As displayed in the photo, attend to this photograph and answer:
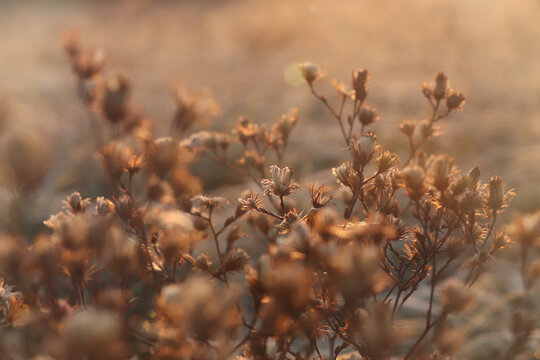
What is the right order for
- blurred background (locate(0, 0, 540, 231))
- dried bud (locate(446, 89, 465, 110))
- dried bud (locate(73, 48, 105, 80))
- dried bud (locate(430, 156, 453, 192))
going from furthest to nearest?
blurred background (locate(0, 0, 540, 231)) < dried bud (locate(73, 48, 105, 80)) < dried bud (locate(446, 89, 465, 110)) < dried bud (locate(430, 156, 453, 192))

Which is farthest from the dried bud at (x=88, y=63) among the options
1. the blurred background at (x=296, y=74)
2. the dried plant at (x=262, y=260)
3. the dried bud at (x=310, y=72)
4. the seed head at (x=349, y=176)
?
the seed head at (x=349, y=176)

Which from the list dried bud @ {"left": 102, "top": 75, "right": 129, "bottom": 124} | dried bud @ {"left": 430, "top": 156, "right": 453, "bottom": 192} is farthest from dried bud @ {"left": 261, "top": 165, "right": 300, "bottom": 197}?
dried bud @ {"left": 102, "top": 75, "right": 129, "bottom": 124}

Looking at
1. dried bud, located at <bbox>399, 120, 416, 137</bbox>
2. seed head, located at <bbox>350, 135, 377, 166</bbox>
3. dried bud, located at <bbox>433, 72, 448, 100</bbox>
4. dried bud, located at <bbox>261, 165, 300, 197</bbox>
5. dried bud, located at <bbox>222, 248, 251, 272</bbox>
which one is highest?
dried bud, located at <bbox>433, 72, 448, 100</bbox>

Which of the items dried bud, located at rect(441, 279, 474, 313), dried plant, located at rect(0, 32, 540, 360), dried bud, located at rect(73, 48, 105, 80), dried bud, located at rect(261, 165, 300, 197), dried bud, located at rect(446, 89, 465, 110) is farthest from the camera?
dried bud, located at rect(73, 48, 105, 80)

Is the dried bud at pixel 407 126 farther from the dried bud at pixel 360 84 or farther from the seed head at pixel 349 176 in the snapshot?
the seed head at pixel 349 176

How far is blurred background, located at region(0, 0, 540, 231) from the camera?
3.02 metres

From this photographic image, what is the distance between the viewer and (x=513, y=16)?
761 centimetres

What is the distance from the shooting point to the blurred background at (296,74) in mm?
3020

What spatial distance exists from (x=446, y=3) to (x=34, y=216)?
581 centimetres

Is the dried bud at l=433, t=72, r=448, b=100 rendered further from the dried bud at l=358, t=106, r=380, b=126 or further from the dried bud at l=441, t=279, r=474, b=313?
the dried bud at l=441, t=279, r=474, b=313

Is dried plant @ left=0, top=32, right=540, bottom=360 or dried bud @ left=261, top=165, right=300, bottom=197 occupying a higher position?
dried bud @ left=261, top=165, right=300, bottom=197

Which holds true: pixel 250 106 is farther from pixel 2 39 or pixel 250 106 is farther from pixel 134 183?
pixel 2 39

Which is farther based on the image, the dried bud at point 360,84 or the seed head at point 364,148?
the dried bud at point 360,84

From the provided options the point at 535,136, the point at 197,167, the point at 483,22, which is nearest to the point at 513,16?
the point at 483,22
